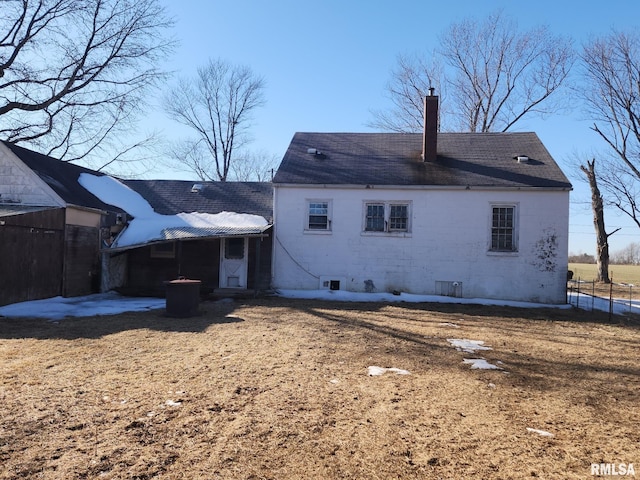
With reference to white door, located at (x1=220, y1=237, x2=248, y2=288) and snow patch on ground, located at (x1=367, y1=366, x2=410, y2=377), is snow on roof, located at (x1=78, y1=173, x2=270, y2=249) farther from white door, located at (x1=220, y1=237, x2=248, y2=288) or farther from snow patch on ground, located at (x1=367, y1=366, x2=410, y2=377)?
snow patch on ground, located at (x1=367, y1=366, x2=410, y2=377)

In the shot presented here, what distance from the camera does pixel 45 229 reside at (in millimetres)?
11633

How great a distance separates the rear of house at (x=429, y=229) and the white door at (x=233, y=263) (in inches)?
48.5

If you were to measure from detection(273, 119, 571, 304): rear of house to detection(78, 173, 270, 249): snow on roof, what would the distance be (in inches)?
63.1

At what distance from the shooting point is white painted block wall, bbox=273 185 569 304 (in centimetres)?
1425

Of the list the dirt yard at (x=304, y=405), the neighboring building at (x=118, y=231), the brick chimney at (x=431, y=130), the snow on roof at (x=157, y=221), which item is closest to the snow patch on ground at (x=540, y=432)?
the dirt yard at (x=304, y=405)

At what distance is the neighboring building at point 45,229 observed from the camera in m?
10.6

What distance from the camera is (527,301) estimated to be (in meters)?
14.3

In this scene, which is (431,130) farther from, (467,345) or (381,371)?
(381,371)

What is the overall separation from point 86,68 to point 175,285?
58.6 ft

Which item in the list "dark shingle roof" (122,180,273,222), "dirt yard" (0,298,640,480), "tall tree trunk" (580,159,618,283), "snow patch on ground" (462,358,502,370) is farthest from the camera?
"tall tree trunk" (580,159,618,283)

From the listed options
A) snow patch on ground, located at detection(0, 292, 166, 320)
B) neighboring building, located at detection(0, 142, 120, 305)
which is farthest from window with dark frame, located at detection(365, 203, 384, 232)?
neighboring building, located at detection(0, 142, 120, 305)

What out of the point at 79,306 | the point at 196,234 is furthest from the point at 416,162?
the point at 79,306

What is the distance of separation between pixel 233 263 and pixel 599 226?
24.7m

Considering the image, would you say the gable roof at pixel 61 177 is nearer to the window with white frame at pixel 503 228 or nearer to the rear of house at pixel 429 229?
the rear of house at pixel 429 229
